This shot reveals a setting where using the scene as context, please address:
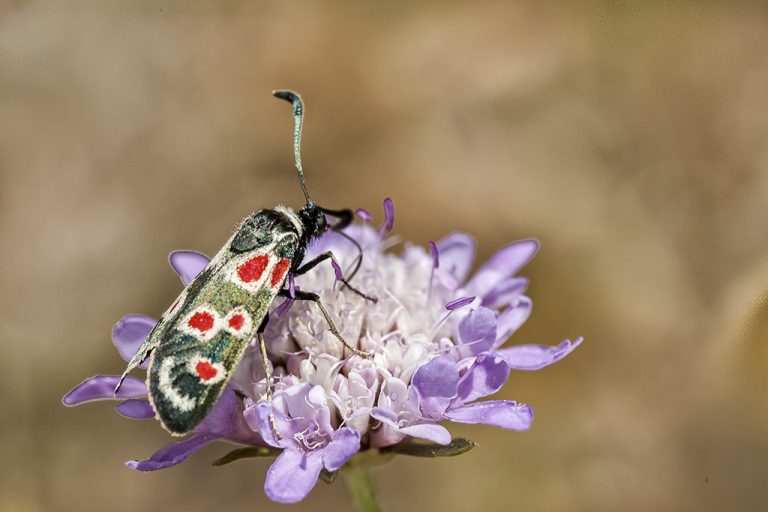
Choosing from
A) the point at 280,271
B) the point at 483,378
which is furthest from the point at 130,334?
the point at 483,378

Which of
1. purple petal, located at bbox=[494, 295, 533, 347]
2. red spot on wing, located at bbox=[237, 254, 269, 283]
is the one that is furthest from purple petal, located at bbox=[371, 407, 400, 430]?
purple petal, located at bbox=[494, 295, 533, 347]

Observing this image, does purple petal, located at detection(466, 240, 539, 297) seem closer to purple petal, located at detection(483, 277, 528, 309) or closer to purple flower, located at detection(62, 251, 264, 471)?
purple petal, located at detection(483, 277, 528, 309)

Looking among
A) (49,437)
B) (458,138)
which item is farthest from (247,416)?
(458,138)

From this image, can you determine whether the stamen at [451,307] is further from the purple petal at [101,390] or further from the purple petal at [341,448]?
the purple petal at [101,390]

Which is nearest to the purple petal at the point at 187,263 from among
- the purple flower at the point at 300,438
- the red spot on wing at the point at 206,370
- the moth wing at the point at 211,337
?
the moth wing at the point at 211,337

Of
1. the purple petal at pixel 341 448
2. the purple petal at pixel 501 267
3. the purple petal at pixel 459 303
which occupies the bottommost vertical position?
the purple petal at pixel 341 448

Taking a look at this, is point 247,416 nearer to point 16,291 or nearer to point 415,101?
point 16,291
